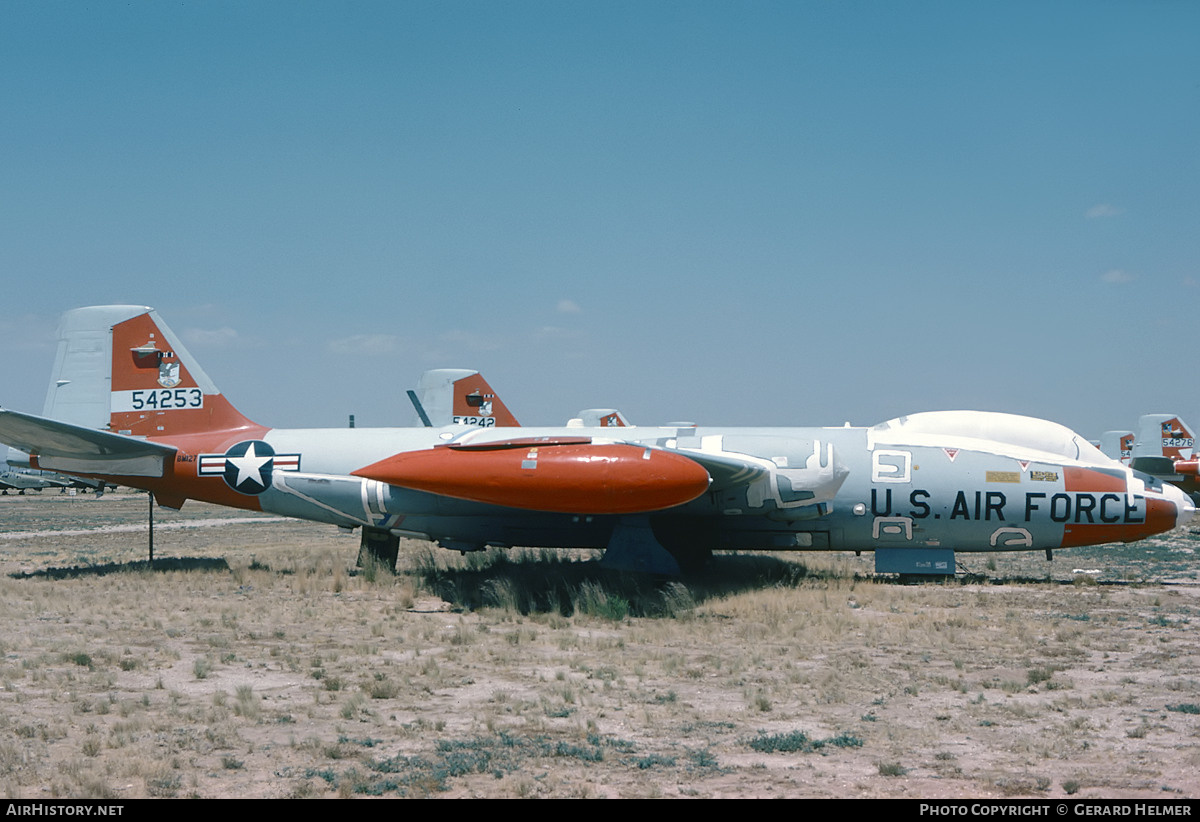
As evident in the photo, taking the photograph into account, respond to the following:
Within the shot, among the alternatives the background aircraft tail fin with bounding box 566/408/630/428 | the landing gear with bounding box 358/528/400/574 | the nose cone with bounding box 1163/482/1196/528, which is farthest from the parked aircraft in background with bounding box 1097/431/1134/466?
the landing gear with bounding box 358/528/400/574

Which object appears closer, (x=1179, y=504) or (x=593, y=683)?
(x=593, y=683)

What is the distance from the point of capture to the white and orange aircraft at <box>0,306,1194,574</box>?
14.8m

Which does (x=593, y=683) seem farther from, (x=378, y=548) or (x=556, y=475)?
(x=378, y=548)

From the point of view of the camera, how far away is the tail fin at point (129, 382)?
19.4 meters

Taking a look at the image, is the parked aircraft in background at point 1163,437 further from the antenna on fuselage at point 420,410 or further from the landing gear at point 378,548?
the landing gear at point 378,548

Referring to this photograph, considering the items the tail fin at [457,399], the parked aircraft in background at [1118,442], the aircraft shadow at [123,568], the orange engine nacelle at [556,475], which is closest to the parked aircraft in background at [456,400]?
the tail fin at [457,399]

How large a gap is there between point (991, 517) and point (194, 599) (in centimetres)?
1361

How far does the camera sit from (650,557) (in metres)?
15.9

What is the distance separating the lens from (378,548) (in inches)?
739

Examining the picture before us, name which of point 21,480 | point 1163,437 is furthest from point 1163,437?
point 21,480

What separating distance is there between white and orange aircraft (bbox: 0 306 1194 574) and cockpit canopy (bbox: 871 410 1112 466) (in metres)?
0.04

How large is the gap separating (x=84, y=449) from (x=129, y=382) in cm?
190

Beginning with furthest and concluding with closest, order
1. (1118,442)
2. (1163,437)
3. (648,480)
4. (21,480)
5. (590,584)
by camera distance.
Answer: (21,480) < (1118,442) < (1163,437) < (590,584) < (648,480)
